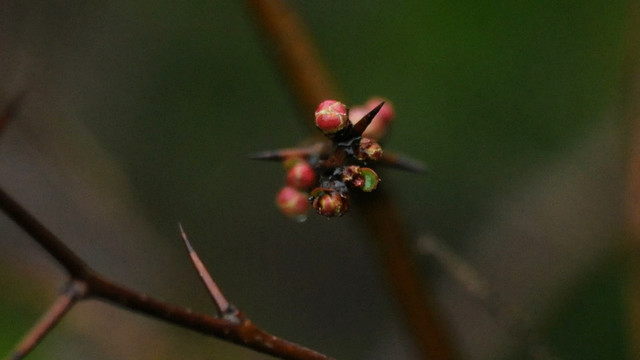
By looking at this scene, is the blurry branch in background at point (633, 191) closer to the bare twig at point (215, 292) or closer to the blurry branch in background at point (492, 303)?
the blurry branch in background at point (492, 303)

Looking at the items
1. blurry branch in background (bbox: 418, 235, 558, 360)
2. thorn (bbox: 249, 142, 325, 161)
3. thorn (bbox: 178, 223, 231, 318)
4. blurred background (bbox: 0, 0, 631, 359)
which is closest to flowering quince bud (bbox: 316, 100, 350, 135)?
thorn (bbox: 249, 142, 325, 161)

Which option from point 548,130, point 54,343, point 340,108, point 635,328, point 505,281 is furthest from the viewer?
point 548,130

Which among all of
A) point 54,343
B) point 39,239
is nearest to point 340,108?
point 39,239

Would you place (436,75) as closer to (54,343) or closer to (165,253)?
(165,253)

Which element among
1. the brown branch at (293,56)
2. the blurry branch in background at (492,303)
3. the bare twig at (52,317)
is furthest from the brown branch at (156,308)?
the blurry branch in background at (492,303)

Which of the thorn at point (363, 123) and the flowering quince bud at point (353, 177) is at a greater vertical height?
the thorn at point (363, 123)

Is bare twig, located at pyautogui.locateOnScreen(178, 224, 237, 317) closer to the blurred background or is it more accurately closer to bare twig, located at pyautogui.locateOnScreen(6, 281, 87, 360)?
bare twig, located at pyautogui.locateOnScreen(6, 281, 87, 360)
